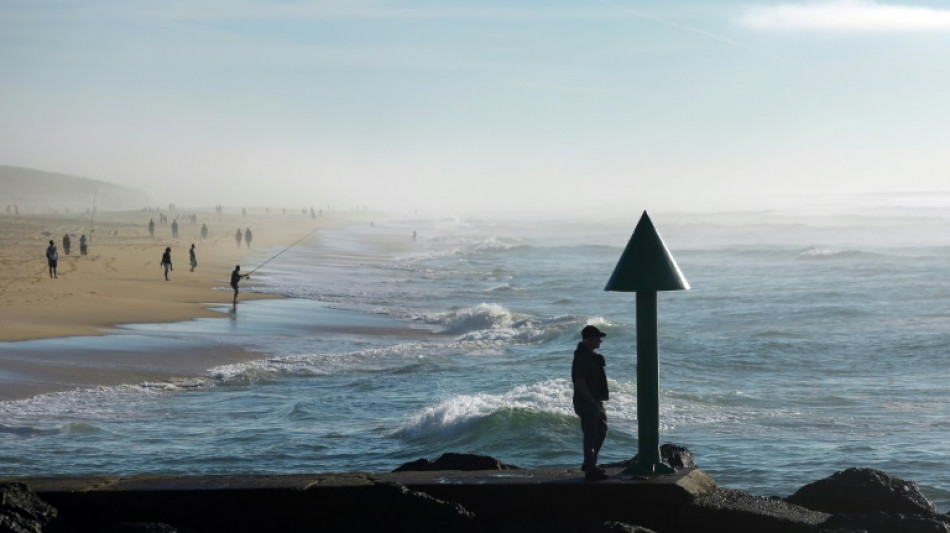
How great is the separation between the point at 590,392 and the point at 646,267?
3.27 feet

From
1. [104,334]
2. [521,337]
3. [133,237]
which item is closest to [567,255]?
[133,237]

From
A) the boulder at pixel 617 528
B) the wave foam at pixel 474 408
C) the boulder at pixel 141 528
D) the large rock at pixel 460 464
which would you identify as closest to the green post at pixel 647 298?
the boulder at pixel 617 528

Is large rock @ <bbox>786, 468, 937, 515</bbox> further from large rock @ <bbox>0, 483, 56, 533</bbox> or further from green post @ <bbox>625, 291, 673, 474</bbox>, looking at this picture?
large rock @ <bbox>0, 483, 56, 533</bbox>

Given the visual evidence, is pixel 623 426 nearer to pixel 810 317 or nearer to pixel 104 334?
pixel 104 334

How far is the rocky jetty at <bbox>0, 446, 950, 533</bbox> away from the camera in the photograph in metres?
7.72

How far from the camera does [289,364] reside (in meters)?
19.1

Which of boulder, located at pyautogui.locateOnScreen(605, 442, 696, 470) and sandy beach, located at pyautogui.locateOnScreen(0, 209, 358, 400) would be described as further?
sandy beach, located at pyautogui.locateOnScreen(0, 209, 358, 400)

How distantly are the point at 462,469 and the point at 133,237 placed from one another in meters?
55.3

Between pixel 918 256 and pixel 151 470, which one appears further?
pixel 918 256

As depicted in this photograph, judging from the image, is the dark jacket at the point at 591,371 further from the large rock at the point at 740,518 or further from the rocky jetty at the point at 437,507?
the large rock at the point at 740,518

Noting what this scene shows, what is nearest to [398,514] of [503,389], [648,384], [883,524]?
[648,384]

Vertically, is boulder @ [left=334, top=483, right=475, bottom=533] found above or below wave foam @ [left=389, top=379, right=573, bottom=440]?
above

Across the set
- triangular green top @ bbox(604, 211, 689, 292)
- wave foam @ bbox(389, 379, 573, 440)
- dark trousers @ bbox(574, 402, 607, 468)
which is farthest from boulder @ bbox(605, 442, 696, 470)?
wave foam @ bbox(389, 379, 573, 440)

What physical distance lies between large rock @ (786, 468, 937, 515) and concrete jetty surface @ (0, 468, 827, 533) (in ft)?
2.74
